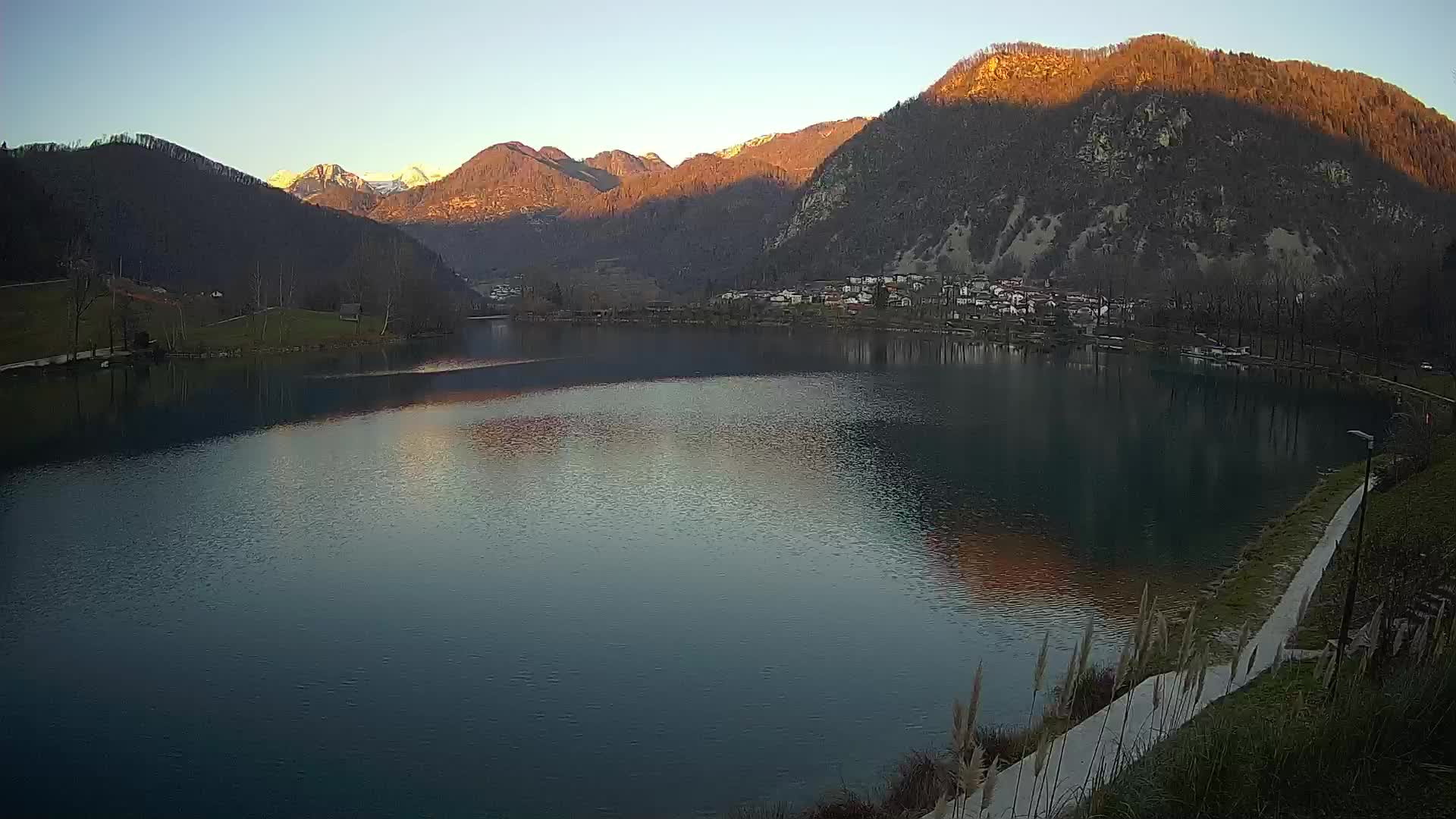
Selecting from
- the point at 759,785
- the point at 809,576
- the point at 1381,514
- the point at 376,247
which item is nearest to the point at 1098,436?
the point at 1381,514

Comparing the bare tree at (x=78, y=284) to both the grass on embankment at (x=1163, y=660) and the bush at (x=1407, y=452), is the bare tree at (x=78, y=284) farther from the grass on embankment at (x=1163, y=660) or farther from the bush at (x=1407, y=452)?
the bush at (x=1407, y=452)

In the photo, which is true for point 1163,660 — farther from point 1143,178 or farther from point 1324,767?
point 1143,178


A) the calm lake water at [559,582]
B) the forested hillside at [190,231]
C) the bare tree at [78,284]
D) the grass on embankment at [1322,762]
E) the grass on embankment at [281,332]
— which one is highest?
the forested hillside at [190,231]

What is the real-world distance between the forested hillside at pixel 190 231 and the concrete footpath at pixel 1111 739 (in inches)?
3386

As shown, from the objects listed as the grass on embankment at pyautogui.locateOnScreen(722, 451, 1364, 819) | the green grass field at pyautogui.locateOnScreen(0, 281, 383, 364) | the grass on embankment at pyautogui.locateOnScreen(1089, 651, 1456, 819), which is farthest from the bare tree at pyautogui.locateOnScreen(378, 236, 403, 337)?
the grass on embankment at pyautogui.locateOnScreen(1089, 651, 1456, 819)

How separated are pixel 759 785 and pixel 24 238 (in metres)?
88.1

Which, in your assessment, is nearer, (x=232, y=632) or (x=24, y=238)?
(x=232, y=632)

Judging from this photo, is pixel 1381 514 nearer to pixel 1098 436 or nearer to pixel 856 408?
pixel 1098 436

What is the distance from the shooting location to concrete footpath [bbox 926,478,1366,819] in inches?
378

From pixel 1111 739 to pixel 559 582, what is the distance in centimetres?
1200

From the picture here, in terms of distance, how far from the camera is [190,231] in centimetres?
12825

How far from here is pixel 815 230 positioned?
634 feet

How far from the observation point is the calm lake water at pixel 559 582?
12992 mm

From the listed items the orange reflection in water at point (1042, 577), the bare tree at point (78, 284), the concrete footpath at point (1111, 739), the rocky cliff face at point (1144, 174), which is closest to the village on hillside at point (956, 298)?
the rocky cliff face at point (1144, 174)
